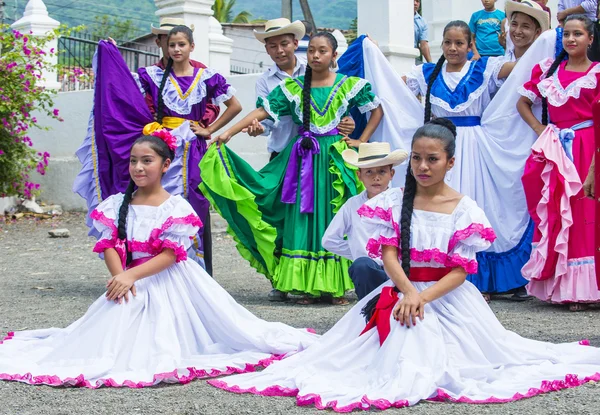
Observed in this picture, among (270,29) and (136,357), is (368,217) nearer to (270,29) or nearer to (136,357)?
(136,357)

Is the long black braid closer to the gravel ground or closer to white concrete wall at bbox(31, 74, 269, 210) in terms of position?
the gravel ground

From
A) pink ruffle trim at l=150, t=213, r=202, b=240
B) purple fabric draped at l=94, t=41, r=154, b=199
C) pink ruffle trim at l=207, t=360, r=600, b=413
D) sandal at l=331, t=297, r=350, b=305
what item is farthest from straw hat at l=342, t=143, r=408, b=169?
purple fabric draped at l=94, t=41, r=154, b=199

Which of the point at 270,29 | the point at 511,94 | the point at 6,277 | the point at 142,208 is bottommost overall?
the point at 6,277

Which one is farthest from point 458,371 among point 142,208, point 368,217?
point 142,208

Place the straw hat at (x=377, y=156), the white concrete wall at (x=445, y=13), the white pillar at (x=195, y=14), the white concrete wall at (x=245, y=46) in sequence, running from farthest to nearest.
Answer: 1. the white concrete wall at (x=245, y=46)
2. the white concrete wall at (x=445, y=13)
3. the white pillar at (x=195, y=14)
4. the straw hat at (x=377, y=156)

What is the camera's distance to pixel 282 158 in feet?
22.9

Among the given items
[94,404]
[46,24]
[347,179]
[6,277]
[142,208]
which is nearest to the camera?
[94,404]

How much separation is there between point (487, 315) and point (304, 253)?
7.91 ft

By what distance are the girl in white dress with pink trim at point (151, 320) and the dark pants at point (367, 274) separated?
1.30ft

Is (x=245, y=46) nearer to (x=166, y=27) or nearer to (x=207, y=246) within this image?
(x=166, y=27)

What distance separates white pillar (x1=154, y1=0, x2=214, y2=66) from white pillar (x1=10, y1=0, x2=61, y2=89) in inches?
128

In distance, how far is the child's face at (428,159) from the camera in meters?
4.46

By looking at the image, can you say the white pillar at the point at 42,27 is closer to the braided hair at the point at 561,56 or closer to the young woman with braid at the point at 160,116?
the young woman with braid at the point at 160,116

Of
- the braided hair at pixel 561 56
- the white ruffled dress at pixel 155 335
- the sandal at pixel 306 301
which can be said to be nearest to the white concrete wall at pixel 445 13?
the braided hair at pixel 561 56
